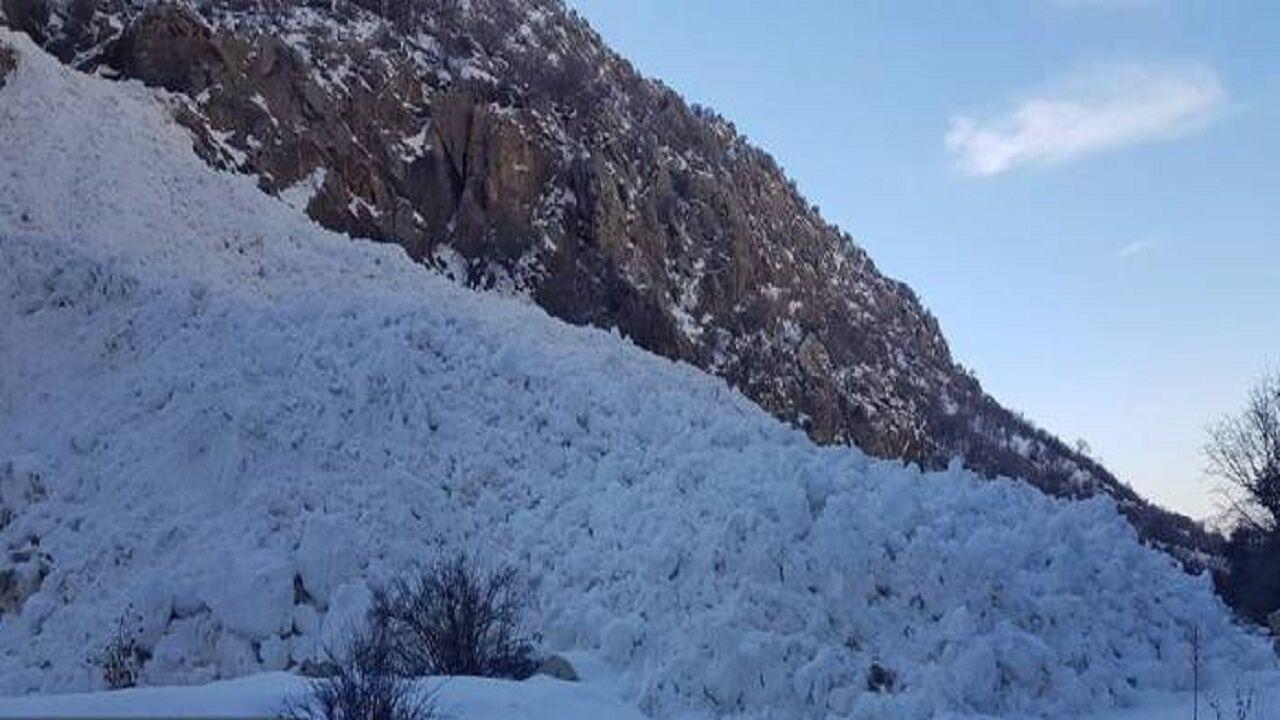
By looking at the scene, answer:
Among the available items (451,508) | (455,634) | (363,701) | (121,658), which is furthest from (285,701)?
(451,508)

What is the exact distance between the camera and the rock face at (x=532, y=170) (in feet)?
95.2

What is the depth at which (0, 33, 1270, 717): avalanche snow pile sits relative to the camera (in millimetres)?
12148

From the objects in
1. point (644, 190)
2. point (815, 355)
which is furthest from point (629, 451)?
point (815, 355)

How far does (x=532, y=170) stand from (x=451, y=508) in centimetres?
2067

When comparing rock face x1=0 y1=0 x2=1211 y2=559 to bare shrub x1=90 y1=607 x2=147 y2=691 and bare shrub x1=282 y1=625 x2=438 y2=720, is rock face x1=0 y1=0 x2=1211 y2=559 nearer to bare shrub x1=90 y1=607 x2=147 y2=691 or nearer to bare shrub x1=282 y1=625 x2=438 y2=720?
bare shrub x1=90 y1=607 x2=147 y2=691

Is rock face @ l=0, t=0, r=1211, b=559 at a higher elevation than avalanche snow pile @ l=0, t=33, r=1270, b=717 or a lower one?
higher

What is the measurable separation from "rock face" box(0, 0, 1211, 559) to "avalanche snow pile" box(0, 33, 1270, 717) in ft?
21.6

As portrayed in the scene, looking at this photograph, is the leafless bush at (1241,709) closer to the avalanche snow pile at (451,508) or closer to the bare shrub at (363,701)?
the avalanche snow pile at (451,508)

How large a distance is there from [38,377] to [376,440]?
17.8 ft

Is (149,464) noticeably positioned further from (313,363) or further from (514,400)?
(514,400)

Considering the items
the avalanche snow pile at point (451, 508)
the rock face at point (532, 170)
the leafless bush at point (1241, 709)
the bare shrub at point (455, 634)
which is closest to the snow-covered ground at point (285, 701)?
the bare shrub at point (455, 634)

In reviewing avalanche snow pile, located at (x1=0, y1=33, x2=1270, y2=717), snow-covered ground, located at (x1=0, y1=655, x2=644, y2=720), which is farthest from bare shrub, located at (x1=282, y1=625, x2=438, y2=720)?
avalanche snow pile, located at (x1=0, y1=33, x2=1270, y2=717)

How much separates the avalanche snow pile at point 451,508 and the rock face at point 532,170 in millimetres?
6590

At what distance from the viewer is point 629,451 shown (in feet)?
56.6
